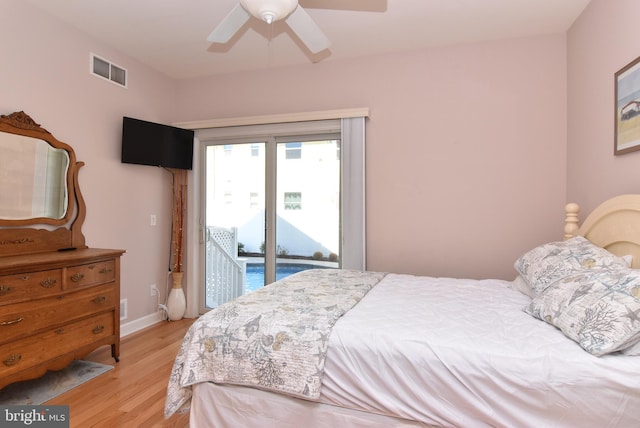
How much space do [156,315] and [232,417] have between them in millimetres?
2426

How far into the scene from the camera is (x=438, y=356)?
4.39 ft

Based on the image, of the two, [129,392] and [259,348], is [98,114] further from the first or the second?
[259,348]

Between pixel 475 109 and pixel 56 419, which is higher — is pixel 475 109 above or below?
above

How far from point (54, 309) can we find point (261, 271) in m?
1.83

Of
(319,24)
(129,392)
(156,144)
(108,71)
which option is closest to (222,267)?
(156,144)

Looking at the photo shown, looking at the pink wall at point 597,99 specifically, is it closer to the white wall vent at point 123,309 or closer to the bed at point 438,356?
the bed at point 438,356

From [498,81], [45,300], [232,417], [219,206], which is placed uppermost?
[498,81]

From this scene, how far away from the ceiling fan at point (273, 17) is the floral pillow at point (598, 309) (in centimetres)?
180

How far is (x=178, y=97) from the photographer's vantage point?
12.8 feet

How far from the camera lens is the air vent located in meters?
3.01

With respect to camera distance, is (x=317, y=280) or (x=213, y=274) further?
(x=213, y=274)

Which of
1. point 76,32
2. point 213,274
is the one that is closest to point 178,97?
point 76,32

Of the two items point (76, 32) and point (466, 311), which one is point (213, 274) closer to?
point (76, 32)

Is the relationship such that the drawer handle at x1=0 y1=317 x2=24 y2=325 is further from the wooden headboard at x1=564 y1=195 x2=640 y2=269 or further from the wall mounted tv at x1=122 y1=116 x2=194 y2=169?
the wooden headboard at x1=564 y1=195 x2=640 y2=269
